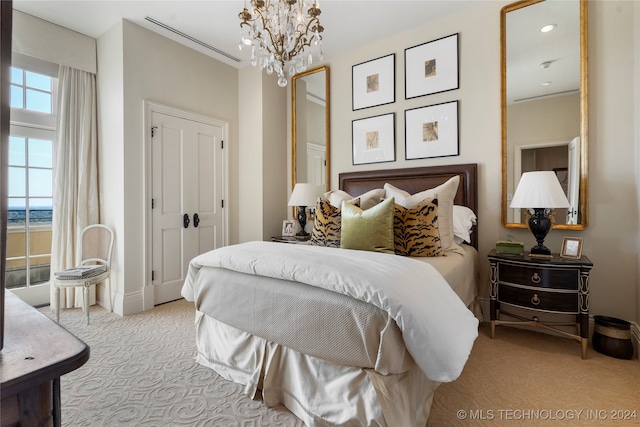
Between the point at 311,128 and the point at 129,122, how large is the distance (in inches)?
85.1

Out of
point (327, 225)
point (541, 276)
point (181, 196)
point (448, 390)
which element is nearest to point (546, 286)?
point (541, 276)

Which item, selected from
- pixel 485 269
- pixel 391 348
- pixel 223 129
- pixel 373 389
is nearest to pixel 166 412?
pixel 373 389

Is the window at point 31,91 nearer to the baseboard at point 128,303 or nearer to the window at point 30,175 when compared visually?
the window at point 30,175

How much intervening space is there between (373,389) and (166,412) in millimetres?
1179

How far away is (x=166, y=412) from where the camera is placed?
1.66 m

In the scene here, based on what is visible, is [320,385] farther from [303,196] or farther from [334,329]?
[303,196]

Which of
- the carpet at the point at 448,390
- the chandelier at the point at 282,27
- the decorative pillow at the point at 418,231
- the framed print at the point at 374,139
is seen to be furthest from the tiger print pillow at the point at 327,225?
the carpet at the point at 448,390

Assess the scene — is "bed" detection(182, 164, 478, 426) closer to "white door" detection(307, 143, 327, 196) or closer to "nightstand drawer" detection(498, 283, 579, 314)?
"nightstand drawer" detection(498, 283, 579, 314)

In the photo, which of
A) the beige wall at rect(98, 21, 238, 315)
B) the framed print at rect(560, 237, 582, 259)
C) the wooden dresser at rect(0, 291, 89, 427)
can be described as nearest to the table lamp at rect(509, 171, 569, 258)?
the framed print at rect(560, 237, 582, 259)

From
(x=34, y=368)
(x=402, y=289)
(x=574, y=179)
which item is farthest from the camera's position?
(x=574, y=179)

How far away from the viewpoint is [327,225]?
266 centimetres

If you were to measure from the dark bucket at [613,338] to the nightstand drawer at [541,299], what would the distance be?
35 cm

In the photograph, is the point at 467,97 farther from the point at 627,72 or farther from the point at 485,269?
the point at 485,269

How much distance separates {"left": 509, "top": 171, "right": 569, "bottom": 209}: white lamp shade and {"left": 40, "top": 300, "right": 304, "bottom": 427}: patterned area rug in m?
2.25
